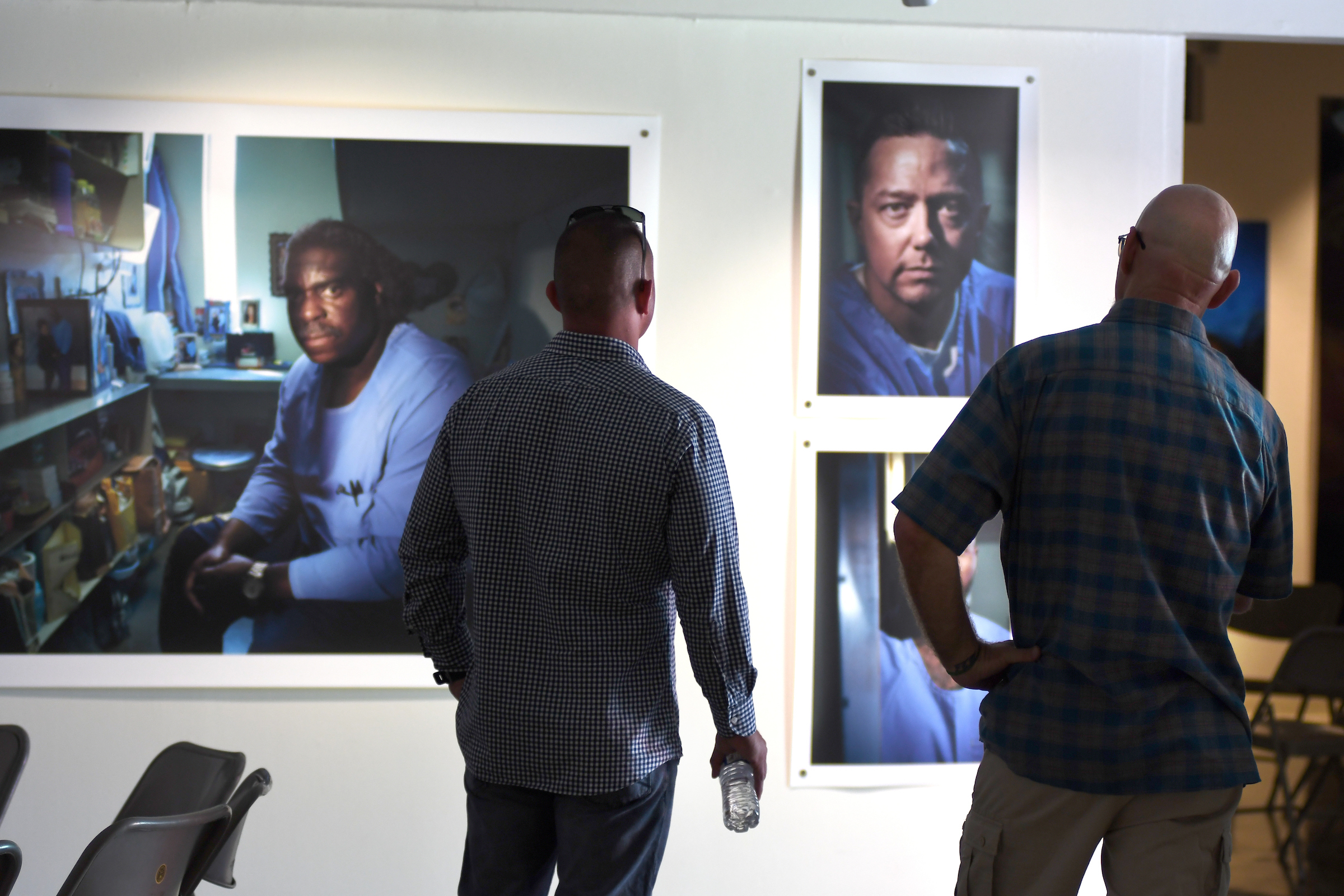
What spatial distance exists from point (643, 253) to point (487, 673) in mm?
779

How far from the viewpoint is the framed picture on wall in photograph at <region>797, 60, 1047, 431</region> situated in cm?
264

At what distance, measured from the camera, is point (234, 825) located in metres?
1.76

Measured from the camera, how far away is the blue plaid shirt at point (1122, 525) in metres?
1.43

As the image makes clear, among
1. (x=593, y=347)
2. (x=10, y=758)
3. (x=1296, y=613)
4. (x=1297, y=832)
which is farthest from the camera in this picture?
(x=1296, y=613)

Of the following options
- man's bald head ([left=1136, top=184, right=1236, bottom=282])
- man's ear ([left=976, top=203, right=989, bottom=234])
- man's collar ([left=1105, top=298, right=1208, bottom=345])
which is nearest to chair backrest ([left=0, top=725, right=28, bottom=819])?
man's collar ([left=1105, top=298, right=1208, bottom=345])

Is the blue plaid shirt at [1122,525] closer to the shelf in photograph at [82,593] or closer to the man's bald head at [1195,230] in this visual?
the man's bald head at [1195,230]

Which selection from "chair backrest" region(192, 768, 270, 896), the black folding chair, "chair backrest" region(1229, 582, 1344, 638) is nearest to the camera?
"chair backrest" region(192, 768, 270, 896)

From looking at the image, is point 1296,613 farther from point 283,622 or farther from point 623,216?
point 283,622

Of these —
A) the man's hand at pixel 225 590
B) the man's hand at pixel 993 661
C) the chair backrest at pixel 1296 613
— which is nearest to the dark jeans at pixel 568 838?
the man's hand at pixel 993 661

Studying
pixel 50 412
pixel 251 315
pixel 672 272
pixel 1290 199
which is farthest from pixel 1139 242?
pixel 1290 199

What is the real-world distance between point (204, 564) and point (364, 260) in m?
0.93

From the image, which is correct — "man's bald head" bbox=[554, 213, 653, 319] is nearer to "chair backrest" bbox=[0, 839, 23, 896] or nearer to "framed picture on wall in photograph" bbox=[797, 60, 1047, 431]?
"framed picture on wall in photograph" bbox=[797, 60, 1047, 431]

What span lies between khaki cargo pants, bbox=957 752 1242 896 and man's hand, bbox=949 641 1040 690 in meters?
0.13

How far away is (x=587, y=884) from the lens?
1563 millimetres
